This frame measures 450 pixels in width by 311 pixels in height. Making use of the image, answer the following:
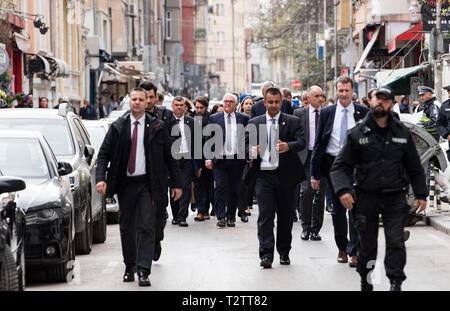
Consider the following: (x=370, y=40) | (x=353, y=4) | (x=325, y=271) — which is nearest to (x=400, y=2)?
(x=370, y=40)

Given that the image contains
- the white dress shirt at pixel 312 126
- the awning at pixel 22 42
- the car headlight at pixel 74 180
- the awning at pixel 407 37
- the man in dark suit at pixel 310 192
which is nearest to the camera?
the car headlight at pixel 74 180

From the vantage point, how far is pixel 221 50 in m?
158

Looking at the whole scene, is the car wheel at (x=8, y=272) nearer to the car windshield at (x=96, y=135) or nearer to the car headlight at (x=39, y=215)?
the car headlight at (x=39, y=215)

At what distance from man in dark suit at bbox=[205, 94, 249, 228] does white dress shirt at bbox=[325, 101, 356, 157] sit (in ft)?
15.9

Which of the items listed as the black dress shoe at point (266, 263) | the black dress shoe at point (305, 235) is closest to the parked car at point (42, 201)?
the black dress shoe at point (266, 263)

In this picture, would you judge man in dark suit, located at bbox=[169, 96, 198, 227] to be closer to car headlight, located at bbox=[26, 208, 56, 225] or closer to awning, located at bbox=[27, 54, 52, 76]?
car headlight, located at bbox=[26, 208, 56, 225]

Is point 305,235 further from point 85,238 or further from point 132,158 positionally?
point 132,158

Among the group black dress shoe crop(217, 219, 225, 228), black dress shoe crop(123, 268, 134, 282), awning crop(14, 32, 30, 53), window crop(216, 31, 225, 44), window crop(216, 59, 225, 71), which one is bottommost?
black dress shoe crop(217, 219, 225, 228)

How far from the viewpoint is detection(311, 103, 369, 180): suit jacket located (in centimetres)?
1176

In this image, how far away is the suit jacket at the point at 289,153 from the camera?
39.2 feet

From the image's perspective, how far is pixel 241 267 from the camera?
11.8 meters

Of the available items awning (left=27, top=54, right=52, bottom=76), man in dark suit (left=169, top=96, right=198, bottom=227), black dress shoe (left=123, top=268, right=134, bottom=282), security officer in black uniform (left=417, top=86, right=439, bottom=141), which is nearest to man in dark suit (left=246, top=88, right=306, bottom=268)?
black dress shoe (left=123, top=268, right=134, bottom=282)

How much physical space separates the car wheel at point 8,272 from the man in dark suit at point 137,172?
111 inches

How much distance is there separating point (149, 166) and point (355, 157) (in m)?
2.32
